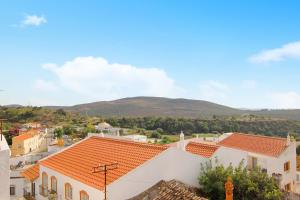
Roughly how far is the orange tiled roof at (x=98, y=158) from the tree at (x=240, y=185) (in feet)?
10.7

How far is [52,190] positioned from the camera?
75.3ft

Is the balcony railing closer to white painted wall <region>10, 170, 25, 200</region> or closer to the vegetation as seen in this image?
white painted wall <region>10, 170, 25, 200</region>

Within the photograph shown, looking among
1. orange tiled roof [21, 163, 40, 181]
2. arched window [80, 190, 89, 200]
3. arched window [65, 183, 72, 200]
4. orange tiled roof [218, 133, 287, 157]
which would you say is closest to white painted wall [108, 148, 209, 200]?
arched window [80, 190, 89, 200]

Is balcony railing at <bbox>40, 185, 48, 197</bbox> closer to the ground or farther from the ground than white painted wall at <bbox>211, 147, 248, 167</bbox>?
closer to the ground

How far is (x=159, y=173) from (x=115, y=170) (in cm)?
234

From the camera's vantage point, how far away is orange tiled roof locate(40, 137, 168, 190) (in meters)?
19.0

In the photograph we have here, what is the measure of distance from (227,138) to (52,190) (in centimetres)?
2297

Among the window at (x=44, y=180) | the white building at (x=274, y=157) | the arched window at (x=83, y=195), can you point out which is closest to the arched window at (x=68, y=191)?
the arched window at (x=83, y=195)

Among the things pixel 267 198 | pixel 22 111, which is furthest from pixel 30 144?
pixel 267 198

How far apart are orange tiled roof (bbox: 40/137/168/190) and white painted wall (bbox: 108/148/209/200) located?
378 mm

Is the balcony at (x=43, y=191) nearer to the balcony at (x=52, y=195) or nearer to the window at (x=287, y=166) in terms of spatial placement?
the balcony at (x=52, y=195)

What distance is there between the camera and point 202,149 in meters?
23.8

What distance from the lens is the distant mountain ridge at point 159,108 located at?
128 m

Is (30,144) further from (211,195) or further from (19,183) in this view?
(211,195)
